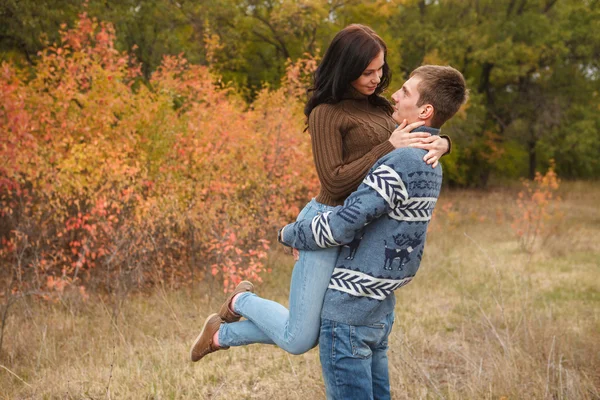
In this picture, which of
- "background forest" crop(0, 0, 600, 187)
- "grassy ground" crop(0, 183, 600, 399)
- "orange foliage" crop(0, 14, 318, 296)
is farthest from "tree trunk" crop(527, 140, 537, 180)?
"orange foliage" crop(0, 14, 318, 296)

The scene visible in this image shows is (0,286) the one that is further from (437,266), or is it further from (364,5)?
(364,5)

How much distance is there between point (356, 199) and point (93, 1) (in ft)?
34.5

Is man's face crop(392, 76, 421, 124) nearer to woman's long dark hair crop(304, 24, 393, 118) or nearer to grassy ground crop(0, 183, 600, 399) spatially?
woman's long dark hair crop(304, 24, 393, 118)

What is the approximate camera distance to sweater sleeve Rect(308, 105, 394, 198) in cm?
237

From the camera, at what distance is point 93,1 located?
436 inches

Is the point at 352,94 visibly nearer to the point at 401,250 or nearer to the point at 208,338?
the point at 401,250

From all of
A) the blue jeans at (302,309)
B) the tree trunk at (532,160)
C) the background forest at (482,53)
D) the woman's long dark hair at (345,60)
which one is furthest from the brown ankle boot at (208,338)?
the tree trunk at (532,160)

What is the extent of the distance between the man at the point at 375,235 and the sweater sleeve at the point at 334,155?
130 millimetres

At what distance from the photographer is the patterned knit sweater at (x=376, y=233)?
218 centimetres

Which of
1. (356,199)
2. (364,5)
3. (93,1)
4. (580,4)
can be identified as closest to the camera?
(356,199)

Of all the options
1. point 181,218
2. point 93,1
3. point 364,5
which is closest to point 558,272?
point 181,218

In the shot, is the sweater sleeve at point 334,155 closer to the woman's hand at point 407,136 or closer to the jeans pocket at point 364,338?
the woman's hand at point 407,136

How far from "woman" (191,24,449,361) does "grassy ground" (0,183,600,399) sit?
3.71ft

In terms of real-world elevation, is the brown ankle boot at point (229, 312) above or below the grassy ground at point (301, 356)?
above
